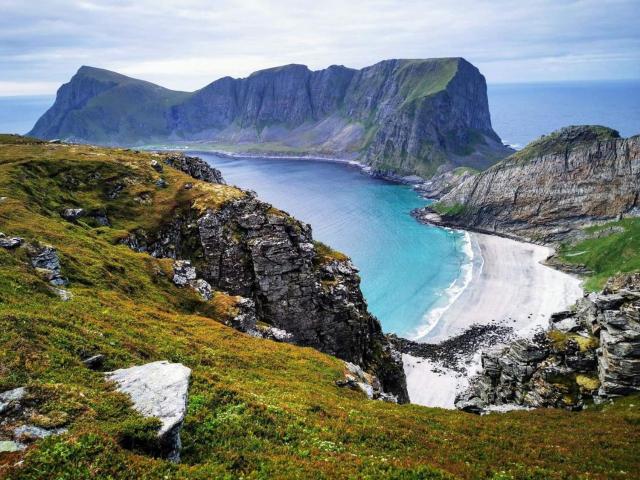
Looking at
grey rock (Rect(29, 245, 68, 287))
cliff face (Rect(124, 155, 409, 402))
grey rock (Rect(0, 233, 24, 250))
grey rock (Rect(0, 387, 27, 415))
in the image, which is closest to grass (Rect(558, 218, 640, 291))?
cliff face (Rect(124, 155, 409, 402))

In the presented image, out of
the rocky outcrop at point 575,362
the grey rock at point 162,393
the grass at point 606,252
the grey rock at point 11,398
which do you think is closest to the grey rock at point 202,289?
the grey rock at point 162,393

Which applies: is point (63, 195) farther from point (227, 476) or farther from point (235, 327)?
point (227, 476)

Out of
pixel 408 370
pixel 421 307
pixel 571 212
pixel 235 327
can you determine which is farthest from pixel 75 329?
pixel 571 212

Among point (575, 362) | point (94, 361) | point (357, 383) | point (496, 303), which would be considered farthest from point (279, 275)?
point (496, 303)

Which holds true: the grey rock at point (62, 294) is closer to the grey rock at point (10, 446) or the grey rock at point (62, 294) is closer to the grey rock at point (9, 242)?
the grey rock at point (9, 242)

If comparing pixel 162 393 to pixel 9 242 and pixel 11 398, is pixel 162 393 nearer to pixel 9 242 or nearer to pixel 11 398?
pixel 11 398
